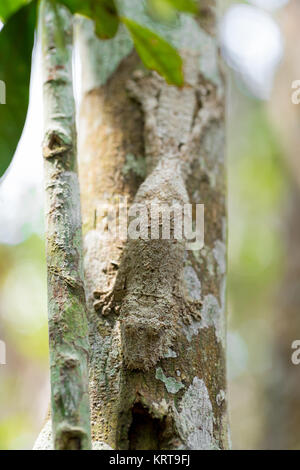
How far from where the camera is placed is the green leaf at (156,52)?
105 inches

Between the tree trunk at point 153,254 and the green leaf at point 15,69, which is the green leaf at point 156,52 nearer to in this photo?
the tree trunk at point 153,254

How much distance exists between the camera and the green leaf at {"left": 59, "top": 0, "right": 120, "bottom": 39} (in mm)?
2584

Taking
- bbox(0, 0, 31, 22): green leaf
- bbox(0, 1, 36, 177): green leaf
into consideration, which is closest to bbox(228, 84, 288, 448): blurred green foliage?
bbox(0, 0, 31, 22): green leaf

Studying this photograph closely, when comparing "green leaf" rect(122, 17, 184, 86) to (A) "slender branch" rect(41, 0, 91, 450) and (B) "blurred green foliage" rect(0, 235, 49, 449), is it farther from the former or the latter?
(B) "blurred green foliage" rect(0, 235, 49, 449)

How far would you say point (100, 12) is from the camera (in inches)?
105

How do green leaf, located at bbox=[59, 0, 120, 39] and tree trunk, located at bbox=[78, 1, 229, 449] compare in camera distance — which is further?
green leaf, located at bbox=[59, 0, 120, 39]

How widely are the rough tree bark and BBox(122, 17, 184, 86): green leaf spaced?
0.22m

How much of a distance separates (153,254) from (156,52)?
1.01m

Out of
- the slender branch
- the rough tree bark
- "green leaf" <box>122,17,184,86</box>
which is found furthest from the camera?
"green leaf" <box>122,17,184,86</box>

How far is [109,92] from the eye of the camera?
3.09m

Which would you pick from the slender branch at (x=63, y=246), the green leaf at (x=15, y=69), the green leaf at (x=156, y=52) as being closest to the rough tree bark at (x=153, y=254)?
the green leaf at (x=156, y=52)

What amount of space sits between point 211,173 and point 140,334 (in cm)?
106

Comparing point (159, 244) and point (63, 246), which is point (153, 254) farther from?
point (63, 246)

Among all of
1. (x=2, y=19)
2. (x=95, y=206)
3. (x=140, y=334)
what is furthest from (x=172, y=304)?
(x=2, y=19)
